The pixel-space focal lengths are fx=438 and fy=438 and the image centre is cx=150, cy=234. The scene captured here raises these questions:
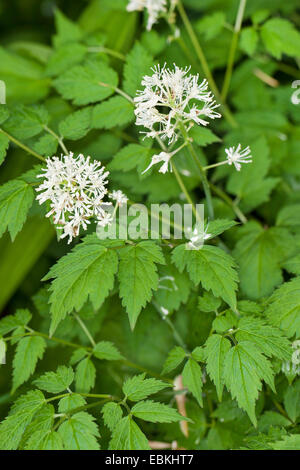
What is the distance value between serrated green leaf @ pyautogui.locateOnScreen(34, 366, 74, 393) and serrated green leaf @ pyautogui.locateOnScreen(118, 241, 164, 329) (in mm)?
243

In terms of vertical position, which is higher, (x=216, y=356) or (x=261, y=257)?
(x=261, y=257)

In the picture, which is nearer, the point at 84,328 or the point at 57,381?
the point at 57,381

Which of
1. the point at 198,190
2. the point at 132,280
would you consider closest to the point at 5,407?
the point at 132,280

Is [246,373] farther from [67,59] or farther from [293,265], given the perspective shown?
[67,59]

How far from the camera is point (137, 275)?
1.01m

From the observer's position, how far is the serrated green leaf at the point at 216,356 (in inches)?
39.5

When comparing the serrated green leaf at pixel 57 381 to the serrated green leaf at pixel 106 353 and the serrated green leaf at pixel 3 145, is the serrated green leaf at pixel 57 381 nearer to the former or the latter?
the serrated green leaf at pixel 106 353

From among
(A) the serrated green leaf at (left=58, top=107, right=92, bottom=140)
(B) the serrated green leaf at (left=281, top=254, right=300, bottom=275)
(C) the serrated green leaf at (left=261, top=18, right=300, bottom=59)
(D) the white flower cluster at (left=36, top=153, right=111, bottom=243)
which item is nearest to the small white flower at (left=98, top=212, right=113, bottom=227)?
(D) the white flower cluster at (left=36, top=153, right=111, bottom=243)

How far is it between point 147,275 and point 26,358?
1.43 ft

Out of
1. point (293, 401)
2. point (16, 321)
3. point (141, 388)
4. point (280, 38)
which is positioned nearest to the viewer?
point (141, 388)

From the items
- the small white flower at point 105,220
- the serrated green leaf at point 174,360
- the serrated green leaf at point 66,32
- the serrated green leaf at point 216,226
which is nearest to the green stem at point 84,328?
the serrated green leaf at point 174,360

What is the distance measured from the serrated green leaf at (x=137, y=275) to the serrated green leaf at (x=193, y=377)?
0.21 meters

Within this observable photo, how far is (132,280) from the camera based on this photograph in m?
1.01

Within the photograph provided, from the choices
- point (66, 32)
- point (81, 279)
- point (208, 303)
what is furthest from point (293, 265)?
point (66, 32)
